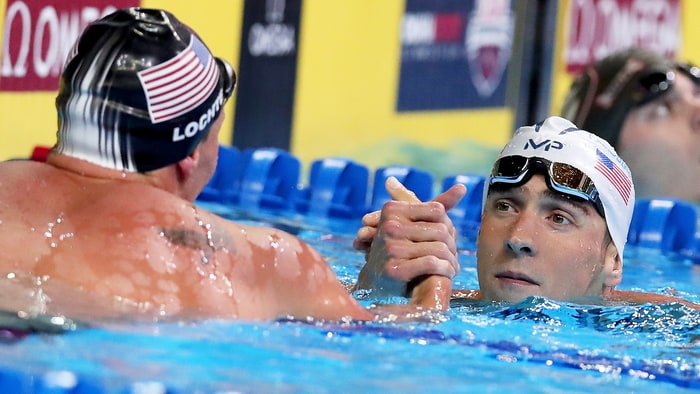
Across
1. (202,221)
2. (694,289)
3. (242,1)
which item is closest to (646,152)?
(694,289)

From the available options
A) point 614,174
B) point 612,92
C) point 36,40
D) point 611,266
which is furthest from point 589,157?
point 36,40

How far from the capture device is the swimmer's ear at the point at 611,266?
143 inches

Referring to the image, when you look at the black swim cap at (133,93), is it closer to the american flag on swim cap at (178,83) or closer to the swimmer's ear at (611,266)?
the american flag on swim cap at (178,83)

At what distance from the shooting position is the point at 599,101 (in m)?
6.89

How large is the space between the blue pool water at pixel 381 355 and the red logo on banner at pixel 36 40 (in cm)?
366

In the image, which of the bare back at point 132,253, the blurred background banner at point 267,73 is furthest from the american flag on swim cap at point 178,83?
the blurred background banner at point 267,73

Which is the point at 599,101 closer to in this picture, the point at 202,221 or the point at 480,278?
the point at 480,278

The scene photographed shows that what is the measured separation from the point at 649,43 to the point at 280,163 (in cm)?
418

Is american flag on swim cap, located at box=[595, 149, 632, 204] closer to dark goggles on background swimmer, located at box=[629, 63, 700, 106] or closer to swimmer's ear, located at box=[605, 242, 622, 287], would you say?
swimmer's ear, located at box=[605, 242, 622, 287]

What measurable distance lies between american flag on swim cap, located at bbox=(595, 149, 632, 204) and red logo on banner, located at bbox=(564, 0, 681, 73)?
583 cm

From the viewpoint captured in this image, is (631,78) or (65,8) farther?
(631,78)

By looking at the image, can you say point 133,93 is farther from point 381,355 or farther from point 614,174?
point 614,174

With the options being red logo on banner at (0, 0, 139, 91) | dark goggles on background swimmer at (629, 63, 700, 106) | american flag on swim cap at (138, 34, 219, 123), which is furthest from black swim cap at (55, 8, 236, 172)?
dark goggles on background swimmer at (629, 63, 700, 106)

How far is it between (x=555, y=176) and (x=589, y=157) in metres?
0.19
